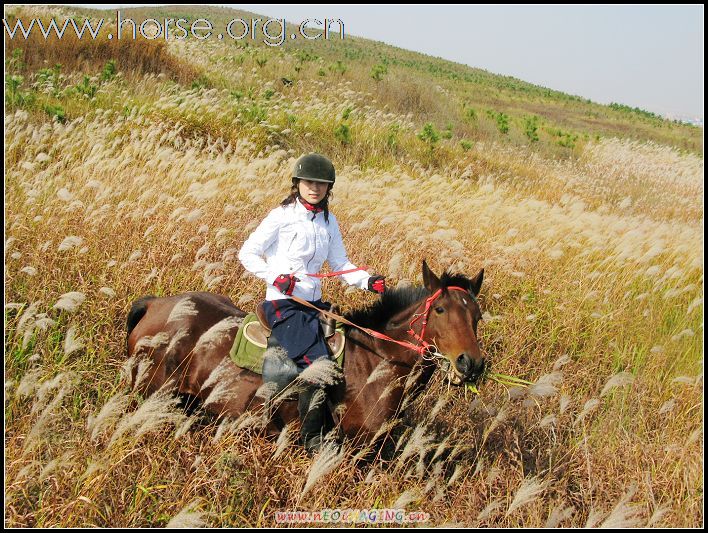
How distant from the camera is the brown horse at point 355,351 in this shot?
10.4 feet

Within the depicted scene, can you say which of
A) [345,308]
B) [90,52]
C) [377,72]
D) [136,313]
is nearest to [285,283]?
[136,313]

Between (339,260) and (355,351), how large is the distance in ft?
2.36

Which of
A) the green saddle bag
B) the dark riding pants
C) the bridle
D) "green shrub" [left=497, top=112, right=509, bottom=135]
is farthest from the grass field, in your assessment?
"green shrub" [left=497, top=112, right=509, bottom=135]

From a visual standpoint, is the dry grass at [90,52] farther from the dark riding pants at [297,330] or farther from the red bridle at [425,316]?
the red bridle at [425,316]

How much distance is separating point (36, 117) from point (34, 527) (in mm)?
7838

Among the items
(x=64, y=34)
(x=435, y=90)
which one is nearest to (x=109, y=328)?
(x=64, y=34)

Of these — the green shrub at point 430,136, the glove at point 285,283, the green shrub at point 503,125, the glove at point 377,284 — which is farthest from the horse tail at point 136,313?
the green shrub at point 503,125

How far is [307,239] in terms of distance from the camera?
360 centimetres

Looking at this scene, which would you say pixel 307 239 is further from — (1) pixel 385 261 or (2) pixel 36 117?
(2) pixel 36 117

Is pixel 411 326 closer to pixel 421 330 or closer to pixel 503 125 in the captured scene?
pixel 421 330

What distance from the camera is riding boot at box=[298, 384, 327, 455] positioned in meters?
3.31

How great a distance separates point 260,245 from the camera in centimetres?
356

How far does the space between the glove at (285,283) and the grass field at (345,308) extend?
938 millimetres

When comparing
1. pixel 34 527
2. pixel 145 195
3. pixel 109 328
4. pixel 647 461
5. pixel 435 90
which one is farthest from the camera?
pixel 435 90
